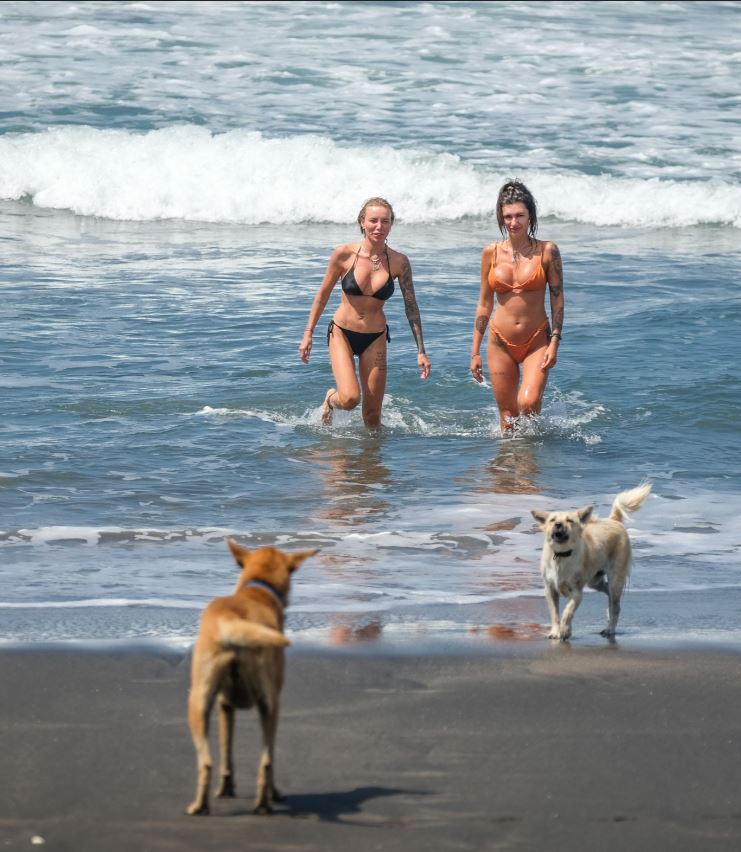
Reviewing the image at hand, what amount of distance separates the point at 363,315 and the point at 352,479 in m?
1.61

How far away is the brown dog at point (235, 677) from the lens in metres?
4.33

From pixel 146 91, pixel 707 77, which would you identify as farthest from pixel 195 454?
pixel 707 77

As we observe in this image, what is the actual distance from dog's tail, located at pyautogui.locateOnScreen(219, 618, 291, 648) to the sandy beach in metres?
0.63

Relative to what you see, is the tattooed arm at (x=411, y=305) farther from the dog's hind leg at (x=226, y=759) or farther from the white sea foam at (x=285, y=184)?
the white sea foam at (x=285, y=184)

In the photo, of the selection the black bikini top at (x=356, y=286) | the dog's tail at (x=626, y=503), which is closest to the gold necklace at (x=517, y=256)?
the black bikini top at (x=356, y=286)

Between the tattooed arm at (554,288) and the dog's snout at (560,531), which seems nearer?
the dog's snout at (560,531)

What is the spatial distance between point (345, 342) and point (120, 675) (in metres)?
5.51

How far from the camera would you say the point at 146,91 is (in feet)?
85.8

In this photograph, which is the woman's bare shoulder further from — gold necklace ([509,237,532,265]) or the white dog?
the white dog

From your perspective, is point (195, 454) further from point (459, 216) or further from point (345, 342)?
point (459, 216)

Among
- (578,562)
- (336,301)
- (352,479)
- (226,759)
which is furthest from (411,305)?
(226,759)

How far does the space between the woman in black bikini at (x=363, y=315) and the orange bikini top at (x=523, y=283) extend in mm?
669

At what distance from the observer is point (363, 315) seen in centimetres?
1078

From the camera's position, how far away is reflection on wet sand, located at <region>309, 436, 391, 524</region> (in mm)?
8906
